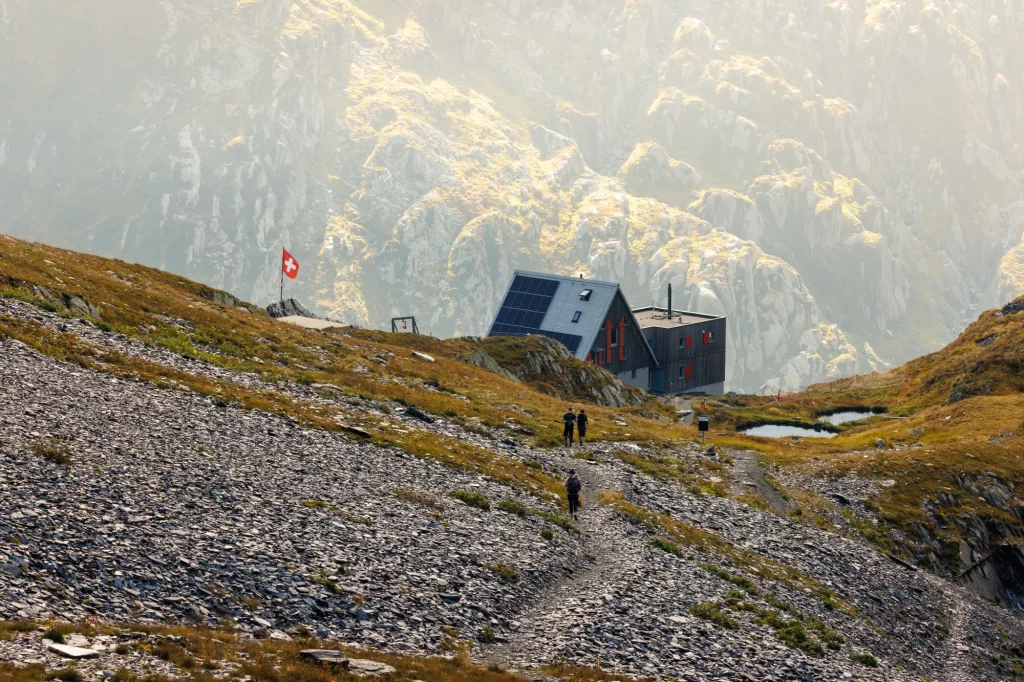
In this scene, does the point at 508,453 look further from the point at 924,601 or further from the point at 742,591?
the point at 924,601

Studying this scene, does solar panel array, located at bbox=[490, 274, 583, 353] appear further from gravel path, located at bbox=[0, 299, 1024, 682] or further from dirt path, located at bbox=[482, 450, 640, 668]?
gravel path, located at bbox=[0, 299, 1024, 682]

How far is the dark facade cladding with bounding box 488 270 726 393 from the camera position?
117688 millimetres

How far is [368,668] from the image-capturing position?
27500mm

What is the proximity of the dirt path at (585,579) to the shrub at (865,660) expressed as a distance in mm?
9295

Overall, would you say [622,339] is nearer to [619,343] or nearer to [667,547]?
[619,343]

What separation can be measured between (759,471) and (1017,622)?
1772 cm

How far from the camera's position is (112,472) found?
3700 centimetres

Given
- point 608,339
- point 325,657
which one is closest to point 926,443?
point 608,339

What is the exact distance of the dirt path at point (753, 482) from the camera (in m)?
62.8

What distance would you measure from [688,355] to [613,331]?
734 inches

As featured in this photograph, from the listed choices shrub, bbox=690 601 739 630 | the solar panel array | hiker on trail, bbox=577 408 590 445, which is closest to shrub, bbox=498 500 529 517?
shrub, bbox=690 601 739 630

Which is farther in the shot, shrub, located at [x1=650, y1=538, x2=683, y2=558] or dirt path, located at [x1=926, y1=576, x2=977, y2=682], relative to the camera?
shrub, located at [x1=650, y1=538, x2=683, y2=558]

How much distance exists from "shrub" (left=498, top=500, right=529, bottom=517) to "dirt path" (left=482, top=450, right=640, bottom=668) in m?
2.96

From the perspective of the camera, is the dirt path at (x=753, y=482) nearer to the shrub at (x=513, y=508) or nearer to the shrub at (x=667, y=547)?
the shrub at (x=667, y=547)
